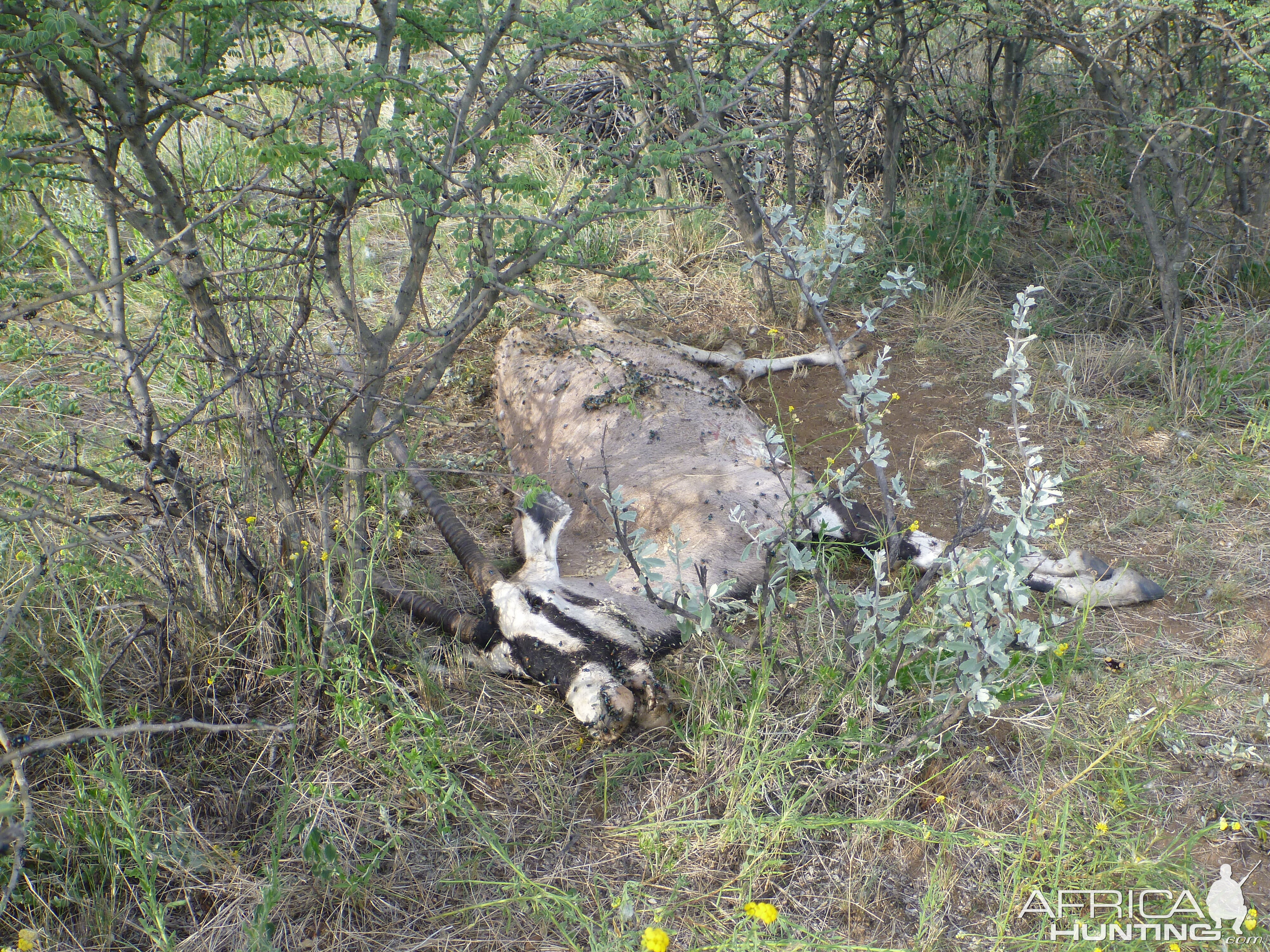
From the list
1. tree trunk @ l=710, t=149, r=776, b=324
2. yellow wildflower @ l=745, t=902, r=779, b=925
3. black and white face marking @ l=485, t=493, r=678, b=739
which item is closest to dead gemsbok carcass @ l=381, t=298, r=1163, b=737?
black and white face marking @ l=485, t=493, r=678, b=739

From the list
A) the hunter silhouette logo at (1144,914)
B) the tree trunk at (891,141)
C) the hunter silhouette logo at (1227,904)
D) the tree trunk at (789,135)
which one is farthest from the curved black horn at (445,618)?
the tree trunk at (891,141)

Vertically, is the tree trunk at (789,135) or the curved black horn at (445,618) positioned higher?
the tree trunk at (789,135)

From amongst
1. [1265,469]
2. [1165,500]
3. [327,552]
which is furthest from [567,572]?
[1265,469]

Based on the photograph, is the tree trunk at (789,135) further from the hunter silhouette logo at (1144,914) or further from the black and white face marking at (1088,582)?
the hunter silhouette logo at (1144,914)

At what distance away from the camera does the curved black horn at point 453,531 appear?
10.3 ft

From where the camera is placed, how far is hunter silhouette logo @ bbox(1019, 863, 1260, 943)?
1.93 metres

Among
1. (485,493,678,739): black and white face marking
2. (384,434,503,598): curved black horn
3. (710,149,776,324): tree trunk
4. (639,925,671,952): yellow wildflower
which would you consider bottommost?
(639,925,671,952): yellow wildflower

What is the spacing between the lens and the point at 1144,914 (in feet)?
6.55

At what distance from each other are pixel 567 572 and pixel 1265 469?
2940mm

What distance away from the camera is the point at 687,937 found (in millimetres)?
2018

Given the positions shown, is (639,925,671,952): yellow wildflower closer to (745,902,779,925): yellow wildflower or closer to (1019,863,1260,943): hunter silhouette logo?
(745,902,779,925): yellow wildflower

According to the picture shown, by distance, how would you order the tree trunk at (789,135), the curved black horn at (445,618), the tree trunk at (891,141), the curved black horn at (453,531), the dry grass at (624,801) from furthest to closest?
the tree trunk at (891,141) → the tree trunk at (789,135) → the curved black horn at (453,531) → the curved black horn at (445,618) → the dry grass at (624,801)

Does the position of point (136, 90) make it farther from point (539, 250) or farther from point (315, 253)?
point (539, 250)

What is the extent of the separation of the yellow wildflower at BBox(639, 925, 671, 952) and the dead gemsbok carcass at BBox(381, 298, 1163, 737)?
70 centimetres
